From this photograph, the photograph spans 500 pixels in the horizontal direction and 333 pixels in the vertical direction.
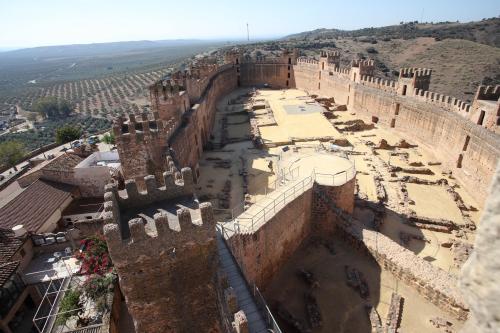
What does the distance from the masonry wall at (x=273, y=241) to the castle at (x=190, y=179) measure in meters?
0.14

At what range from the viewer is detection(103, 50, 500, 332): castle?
9180mm

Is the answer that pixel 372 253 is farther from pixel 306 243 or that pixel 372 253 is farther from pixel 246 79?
pixel 246 79

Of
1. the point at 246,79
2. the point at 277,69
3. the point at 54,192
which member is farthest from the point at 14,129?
the point at 54,192

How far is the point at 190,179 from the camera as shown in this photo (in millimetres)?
11531

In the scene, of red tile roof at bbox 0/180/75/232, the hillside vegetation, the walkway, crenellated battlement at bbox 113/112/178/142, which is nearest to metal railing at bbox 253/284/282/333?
the walkway

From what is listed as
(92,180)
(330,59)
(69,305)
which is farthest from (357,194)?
(330,59)

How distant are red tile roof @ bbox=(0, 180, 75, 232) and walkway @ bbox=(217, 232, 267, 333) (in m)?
12.9

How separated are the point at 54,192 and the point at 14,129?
82815mm

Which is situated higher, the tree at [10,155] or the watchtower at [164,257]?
the watchtower at [164,257]

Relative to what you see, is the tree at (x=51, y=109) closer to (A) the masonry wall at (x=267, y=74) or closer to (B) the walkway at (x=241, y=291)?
(A) the masonry wall at (x=267, y=74)

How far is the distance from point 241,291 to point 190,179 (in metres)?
4.43

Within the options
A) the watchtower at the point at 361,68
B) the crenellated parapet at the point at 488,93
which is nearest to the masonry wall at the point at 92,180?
the crenellated parapet at the point at 488,93

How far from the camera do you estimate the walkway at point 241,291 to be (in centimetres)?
882

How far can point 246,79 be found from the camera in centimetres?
5900
